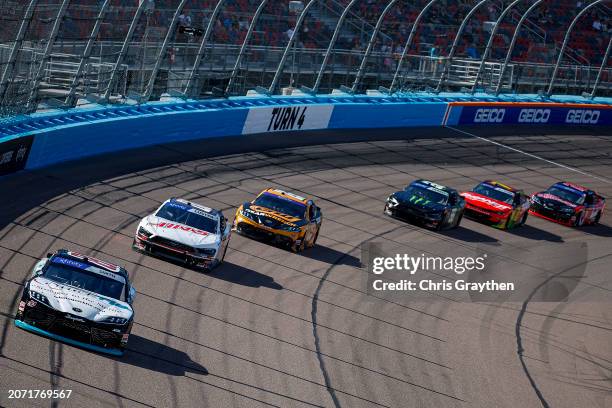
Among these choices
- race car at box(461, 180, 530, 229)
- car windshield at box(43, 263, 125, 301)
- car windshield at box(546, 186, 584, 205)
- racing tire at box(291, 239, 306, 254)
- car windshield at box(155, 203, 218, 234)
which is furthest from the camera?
car windshield at box(546, 186, 584, 205)

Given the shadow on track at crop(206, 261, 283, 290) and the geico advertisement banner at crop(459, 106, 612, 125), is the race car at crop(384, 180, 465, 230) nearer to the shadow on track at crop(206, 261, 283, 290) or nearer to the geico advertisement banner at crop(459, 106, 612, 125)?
the shadow on track at crop(206, 261, 283, 290)

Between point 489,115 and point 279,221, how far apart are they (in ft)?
67.3

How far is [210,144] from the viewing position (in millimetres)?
30703

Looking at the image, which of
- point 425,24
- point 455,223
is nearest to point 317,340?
point 455,223

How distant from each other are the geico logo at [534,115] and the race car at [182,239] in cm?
2440

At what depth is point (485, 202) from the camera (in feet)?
93.9

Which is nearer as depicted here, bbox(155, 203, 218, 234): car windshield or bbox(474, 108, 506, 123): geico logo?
bbox(155, 203, 218, 234): car windshield

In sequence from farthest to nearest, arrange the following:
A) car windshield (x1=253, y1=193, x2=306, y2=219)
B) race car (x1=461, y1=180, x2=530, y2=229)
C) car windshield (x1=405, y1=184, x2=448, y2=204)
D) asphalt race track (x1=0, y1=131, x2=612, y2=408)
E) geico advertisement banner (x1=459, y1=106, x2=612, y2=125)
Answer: geico advertisement banner (x1=459, y1=106, x2=612, y2=125), race car (x1=461, y1=180, x2=530, y2=229), car windshield (x1=405, y1=184, x2=448, y2=204), car windshield (x1=253, y1=193, x2=306, y2=219), asphalt race track (x1=0, y1=131, x2=612, y2=408)

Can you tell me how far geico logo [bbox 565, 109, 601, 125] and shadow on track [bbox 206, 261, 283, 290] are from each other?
2674cm

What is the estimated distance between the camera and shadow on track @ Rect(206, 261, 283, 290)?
19.8 m

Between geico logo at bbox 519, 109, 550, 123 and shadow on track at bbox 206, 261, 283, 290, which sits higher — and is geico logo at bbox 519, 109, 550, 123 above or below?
above

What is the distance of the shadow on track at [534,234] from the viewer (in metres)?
28.4

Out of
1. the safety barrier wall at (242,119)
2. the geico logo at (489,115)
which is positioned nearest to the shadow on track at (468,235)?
the safety barrier wall at (242,119)

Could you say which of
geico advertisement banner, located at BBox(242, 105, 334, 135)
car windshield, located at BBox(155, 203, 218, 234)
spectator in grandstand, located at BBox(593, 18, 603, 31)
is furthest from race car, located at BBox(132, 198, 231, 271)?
spectator in grandstand, located at BBox(593, 18, 603, 31)
